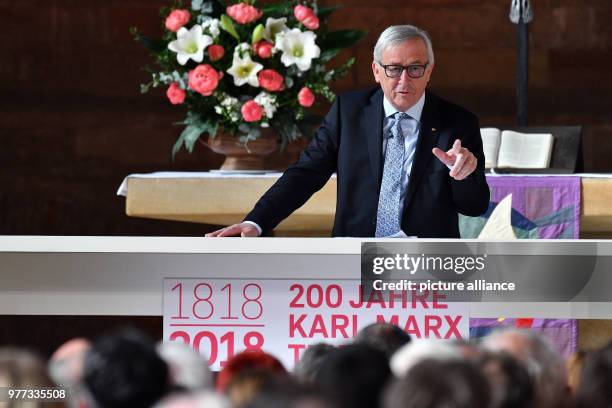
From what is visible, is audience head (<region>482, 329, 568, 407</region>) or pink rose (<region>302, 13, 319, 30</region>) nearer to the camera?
audience head (<region>482, 329, 568, 407</region>)

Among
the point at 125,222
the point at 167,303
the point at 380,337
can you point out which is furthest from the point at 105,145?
the point at 380,337

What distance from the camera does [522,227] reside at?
3.80 meters

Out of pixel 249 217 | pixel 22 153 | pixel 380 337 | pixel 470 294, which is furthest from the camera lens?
pixel 22 153

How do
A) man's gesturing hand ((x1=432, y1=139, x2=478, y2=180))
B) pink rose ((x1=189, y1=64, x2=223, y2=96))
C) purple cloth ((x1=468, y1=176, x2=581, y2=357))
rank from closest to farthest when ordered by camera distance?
man's gesturing hand ((x1=432, y1=139, x2=478, y2=180)) → purple cloth ((x1=468, y1=176, x2=581, y2=357)) → pink rose ((x1=189, y1=64, x2=223, y2=96))

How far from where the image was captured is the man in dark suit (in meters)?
2.67

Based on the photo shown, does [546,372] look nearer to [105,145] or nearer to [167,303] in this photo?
[167,303]

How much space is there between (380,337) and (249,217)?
4.87 feet

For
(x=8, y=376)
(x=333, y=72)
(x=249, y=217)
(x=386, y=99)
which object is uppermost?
(x=333, y=72)

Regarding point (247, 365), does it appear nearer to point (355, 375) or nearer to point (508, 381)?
point (355, 375)

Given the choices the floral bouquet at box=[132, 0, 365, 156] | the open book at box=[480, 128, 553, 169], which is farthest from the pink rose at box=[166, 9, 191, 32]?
the open book at box=[480, 128, 553, 169]

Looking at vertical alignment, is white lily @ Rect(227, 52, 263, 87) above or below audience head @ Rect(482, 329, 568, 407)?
above

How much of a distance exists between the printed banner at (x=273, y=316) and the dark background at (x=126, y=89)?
3675mm

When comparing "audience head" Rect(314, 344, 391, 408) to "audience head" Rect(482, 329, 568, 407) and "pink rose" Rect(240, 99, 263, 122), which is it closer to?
"audience head" Rect(482, 329, 568, 407)

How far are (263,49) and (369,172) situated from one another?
47.5 inches
